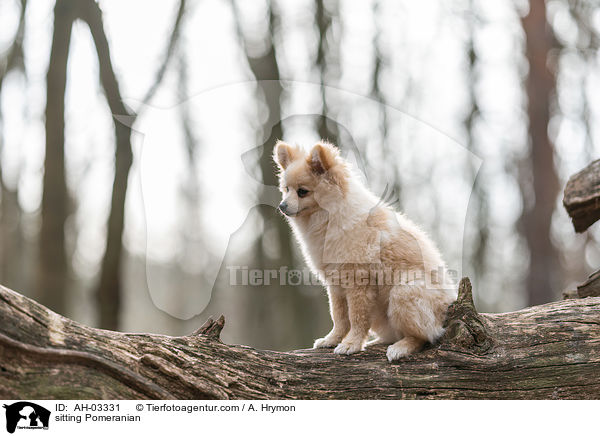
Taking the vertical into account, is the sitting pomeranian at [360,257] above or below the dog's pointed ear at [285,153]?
below

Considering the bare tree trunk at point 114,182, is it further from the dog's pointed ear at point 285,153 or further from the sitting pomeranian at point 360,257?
the sitting pomeranian at point 360,257

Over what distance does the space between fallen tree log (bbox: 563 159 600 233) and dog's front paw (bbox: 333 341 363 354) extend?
2616 millimetres

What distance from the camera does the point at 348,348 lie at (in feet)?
14.1

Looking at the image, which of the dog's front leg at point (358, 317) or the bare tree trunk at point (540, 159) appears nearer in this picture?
the dog's front leg at point (358, 317)

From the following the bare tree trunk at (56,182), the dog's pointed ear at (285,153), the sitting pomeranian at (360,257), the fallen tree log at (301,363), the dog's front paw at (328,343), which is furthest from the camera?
the bare tree trunk at (56,182)

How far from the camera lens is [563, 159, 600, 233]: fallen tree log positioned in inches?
188

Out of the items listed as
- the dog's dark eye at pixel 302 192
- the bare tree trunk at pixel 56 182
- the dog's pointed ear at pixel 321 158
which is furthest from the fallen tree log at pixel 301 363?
the bare tree trunk at pixel 56 182

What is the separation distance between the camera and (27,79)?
36.1 feet

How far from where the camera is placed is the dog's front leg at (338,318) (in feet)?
15.6

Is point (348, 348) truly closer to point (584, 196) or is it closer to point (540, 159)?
point (584, 196)

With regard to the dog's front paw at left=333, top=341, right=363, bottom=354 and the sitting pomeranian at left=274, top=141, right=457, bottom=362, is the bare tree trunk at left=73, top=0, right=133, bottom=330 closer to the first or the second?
the sitting pomeranian at left=274, top=141, right=457, bottom=362
